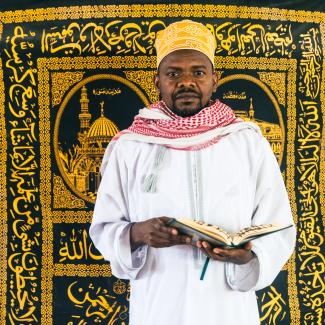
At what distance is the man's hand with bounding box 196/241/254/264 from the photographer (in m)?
1.26

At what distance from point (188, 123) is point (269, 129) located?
92cm

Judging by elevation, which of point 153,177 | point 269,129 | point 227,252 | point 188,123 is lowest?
point 227,252

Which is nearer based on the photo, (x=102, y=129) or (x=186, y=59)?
(x=186, y=59)

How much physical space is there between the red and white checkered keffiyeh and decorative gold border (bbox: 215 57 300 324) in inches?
31.0

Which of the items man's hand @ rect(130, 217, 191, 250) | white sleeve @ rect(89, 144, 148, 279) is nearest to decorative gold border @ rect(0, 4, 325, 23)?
white sleeve @ rect(89, 144, 148, 279)

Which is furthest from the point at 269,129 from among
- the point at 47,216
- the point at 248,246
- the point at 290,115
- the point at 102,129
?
the point at 47,216

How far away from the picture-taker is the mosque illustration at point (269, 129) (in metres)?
2.23

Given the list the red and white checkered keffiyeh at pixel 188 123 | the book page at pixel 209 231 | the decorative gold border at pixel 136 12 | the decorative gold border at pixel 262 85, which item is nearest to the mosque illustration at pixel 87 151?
the decorative gold border at pixel 136 12

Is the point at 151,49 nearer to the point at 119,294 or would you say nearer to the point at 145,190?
the point at 145,190

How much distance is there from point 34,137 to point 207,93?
1118 millimetres

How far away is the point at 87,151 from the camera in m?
2.22

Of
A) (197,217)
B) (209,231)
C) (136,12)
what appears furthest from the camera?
(136,12)

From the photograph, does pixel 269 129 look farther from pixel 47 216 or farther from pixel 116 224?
pixel 47 216

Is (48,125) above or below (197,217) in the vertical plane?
above
